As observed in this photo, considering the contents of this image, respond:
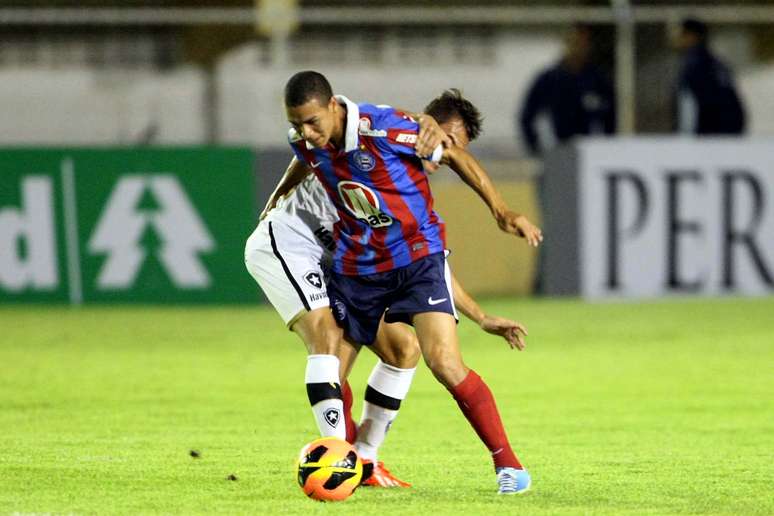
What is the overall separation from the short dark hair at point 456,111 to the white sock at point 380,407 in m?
1.07

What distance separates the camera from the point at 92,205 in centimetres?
1517

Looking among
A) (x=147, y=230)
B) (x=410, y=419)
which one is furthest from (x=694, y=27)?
(x=410, y=419)

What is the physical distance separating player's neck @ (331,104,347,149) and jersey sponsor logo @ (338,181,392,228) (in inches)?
7.2

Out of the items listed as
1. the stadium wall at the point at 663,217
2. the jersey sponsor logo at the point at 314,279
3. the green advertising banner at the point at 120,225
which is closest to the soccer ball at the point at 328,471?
the jersey sponsor logo at the point at 314,279

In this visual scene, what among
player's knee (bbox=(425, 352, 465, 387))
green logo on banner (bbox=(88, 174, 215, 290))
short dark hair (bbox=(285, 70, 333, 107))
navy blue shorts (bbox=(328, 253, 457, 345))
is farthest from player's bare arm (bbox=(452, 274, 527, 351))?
green logo on banner (bbox=(88, 174, 215, 290))

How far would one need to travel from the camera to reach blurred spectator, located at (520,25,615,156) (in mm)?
16672

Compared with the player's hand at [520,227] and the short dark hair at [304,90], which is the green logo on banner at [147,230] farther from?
the player's hand at [520,227]

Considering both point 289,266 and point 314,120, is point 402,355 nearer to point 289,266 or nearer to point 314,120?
point 289,266

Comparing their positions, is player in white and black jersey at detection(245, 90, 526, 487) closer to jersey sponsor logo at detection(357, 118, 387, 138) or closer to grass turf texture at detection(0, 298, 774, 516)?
jersey sponsor logo at detection(357, 118, 387, 138)

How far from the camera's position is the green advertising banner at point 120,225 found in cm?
1511

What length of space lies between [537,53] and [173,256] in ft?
25.2

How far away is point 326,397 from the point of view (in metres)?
6.11

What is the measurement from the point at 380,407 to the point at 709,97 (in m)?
10.9

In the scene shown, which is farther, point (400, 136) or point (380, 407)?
point (380, 407)
